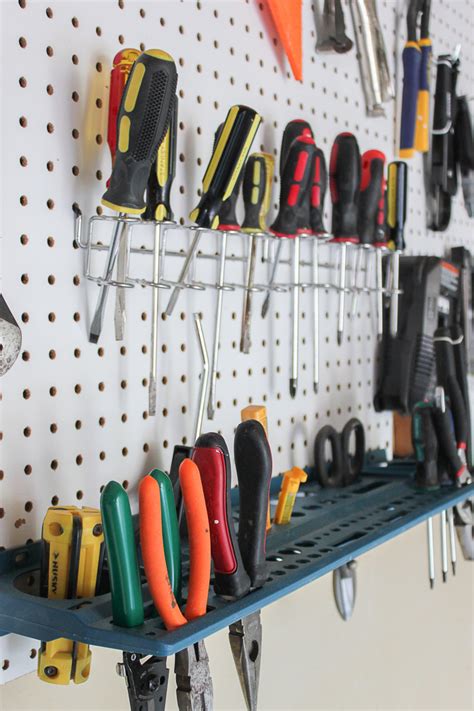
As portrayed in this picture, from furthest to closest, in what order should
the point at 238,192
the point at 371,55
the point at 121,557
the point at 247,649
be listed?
Result: the point at 371,55 → the point at 238,192 → the point at 247,649 → the point at 121,557

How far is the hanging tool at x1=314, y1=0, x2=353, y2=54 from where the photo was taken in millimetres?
1044

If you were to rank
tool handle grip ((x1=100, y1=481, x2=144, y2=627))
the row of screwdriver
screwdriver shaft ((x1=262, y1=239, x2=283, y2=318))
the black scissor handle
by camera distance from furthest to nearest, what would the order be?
1. the black scissor handle
2. screwdriver shaft ((x1=262, y1=239, x2=283, y2=318))
3. the row of screwdriver
4. tool handle grip ((x1=100, y1=481, x2=144, y2=627))

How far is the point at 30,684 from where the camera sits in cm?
68

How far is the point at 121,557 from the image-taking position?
0.54 m

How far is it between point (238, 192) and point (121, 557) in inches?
15.3

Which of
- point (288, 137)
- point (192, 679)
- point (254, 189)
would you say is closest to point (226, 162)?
point (254, 189)

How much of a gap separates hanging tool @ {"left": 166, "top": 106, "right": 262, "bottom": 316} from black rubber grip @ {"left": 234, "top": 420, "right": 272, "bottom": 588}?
183 mm

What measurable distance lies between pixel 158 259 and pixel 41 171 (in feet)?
0.40

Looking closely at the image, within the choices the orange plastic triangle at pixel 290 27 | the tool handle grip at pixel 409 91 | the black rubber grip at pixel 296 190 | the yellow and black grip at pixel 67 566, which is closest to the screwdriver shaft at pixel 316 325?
the black rubber grip at pixel 296 190

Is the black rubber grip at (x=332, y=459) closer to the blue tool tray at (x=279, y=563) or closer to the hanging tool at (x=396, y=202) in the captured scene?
the blue tool tray at (x=279, y=563)

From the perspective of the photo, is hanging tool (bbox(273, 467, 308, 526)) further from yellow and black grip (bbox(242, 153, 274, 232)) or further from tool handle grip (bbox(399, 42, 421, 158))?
tool handle grip (bbox(399, 42, 421, 158))

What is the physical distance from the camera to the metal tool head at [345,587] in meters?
1.09

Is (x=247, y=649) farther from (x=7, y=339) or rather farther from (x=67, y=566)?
→ (x=7, y=339)

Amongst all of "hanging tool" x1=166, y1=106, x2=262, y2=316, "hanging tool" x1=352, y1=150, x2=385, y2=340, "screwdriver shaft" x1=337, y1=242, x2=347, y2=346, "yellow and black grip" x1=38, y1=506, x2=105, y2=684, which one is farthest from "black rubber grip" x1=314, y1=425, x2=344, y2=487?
"yellow and black grip" x1=38, y1=506, x2=105, y2=684
